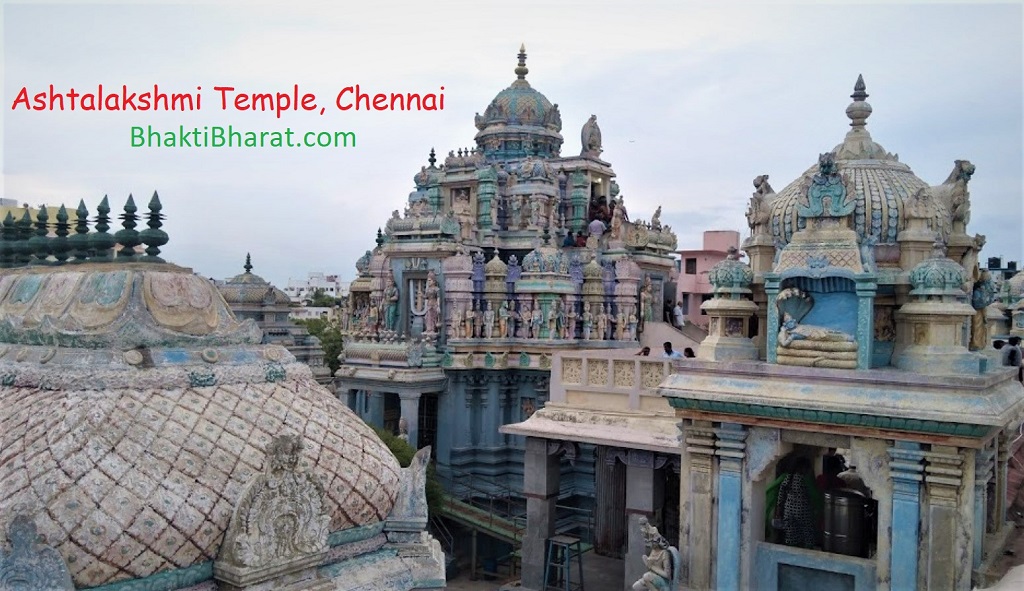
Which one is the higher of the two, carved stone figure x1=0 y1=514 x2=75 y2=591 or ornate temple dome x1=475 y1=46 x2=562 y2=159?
ornate temple dome x1=475 y1=46 x2=562 y2=159

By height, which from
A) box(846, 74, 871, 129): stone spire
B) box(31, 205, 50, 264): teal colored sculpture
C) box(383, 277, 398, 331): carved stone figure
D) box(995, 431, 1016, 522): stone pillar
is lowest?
box(995, 431, 1016, 522): stone pillar

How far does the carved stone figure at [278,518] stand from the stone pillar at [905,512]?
6.15 meters

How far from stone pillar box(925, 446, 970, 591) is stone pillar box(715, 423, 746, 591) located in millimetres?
1902

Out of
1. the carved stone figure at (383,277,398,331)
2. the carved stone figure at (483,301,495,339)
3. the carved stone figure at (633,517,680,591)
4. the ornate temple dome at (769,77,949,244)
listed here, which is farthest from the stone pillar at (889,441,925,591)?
the carved stone figure at (383,277,398,331)

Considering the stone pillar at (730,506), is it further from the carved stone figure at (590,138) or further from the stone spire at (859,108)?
the carved stone figure at (590,138)

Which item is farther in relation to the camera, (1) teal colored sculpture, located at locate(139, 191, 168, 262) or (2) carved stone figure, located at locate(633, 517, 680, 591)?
(2) carved stone figure, located at locate(633, 517, 680, 591)

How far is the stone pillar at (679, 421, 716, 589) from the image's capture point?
975 cm

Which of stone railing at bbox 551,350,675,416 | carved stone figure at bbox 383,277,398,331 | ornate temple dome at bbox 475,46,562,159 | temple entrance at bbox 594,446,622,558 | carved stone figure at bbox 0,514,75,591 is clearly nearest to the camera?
carved stone figure at bbox 0,514,75,591

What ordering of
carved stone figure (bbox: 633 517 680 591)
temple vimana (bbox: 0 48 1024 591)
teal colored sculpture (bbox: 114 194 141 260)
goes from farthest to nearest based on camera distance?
carved stone figure (bbox: 633 517 680 591) < teal colored sculpture (bbox: 114 194 141 260) < temple vimana (bbox: 0 48 1024 591)

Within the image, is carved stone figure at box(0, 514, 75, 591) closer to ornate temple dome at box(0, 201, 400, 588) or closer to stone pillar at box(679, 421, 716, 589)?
ornate temple dome at box(0, 201, 400, 588)

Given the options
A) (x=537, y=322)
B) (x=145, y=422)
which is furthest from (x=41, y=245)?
(x=537, y=322)

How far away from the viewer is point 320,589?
5.24 m

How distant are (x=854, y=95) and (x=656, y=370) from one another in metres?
5.13

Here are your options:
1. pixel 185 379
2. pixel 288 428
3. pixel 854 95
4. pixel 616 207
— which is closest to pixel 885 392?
pixel 854 95
